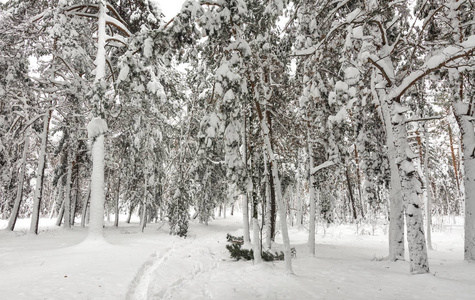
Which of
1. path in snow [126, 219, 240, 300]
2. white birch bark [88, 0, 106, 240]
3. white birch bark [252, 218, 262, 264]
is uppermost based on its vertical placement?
white birch bark [88, 0, 106, 240]

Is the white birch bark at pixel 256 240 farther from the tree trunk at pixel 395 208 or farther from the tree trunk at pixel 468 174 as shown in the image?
the tree trunk at pixel 468 174

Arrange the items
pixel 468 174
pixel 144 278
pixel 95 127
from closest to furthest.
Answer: pixel 144 278
pixel 468 174
pixel 95 127

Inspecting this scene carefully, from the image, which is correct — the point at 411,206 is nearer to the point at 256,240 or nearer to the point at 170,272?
the point at 256,240

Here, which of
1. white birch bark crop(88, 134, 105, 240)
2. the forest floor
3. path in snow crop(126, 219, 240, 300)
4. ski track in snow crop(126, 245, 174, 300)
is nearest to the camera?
the forest floor

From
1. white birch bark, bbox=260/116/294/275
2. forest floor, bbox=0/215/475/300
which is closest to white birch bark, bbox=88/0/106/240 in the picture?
forest floor, bbox=0/215/475/300

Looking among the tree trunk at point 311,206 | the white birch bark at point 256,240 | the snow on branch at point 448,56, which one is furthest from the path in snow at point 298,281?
the snow on branch at point 448,56

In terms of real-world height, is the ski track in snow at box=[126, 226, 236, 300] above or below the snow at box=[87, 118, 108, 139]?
below

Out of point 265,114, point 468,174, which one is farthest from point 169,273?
point 468,174

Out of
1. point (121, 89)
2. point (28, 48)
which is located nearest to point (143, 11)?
point (28, 48)

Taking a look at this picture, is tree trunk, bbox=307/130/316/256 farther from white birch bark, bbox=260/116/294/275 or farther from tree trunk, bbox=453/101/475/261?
tree trunk, bbox=453/101/475/261

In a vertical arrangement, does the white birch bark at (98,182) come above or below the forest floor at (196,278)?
above

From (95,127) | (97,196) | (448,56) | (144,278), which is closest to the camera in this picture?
(448,56)

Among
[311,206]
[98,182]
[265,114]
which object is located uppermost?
[265,114]

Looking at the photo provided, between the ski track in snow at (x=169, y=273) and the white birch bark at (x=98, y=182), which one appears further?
the white birch bark at (x=98, y=182)
